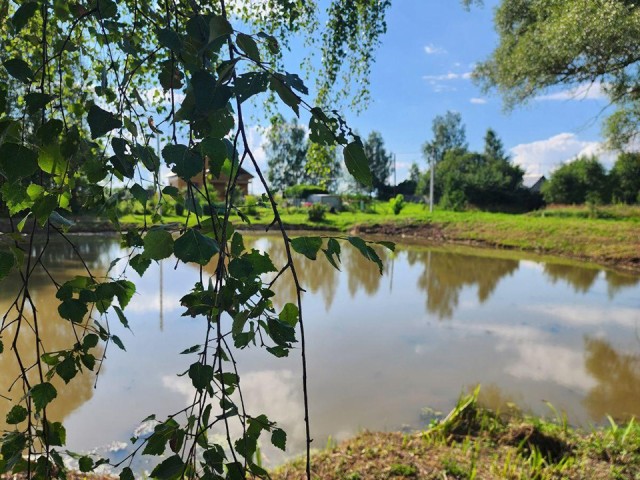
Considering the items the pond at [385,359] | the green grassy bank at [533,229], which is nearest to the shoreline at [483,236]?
the green grassy bank at [533,229]

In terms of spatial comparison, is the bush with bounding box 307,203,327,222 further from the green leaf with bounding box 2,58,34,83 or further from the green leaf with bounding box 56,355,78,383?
the green leaf with bounding box 2,58,34,83

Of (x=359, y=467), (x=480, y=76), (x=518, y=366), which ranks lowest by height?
(x=518, y=366)

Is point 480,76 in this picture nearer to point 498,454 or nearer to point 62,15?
point 498,454

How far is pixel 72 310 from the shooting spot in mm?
662

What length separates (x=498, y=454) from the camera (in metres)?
2.57

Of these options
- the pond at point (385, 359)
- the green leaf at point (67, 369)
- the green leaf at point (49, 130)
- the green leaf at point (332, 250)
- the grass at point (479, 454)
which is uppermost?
the green leaf at point (49, 130)

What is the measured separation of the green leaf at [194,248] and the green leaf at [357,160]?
183 millimetres

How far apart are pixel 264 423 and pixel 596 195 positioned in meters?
24.3

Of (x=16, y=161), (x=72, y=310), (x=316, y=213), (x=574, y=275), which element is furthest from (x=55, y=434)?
(x=316, y=213)

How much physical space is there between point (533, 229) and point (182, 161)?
658 inches

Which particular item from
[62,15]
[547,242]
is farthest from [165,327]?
[547,242]

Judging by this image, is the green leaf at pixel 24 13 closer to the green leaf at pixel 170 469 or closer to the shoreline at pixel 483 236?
the green leaf at pixel 170 469

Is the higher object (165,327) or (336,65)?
(336,65)

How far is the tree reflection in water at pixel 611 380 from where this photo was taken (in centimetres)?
395
